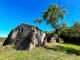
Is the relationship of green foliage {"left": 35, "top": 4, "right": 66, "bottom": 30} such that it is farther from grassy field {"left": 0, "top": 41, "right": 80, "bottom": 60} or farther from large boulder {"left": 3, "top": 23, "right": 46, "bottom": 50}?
grassy field {"left": 0, "top": 41, "right": 80, "bottom": 60}

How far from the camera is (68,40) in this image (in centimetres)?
5106

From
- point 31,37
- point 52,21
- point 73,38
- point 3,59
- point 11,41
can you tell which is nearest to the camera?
point 3,59

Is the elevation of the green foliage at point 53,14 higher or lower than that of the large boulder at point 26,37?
higher

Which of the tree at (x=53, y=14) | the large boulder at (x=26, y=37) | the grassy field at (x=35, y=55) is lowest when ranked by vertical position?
the grassy field at (x=35, y=55)

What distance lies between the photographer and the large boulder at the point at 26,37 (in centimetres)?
2959

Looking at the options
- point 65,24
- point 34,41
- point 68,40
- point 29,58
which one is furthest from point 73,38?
point 29,58

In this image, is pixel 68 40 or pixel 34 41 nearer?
pixel 34 41

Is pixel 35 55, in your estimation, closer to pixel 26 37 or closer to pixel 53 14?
pixel 26 37

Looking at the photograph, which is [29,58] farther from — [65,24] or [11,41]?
[65,24]

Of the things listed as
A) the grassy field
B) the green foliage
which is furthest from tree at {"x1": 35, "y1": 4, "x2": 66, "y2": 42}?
the grassy field

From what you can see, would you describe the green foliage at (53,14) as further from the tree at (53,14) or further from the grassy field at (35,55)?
the grassy field at (35,55)

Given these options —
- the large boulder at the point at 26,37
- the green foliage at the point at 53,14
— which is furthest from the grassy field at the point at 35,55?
the green foliage at the point at 53,14

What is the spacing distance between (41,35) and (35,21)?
303 inches

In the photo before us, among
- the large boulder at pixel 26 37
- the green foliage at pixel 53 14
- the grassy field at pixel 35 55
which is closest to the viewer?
the grassy field at pixel 35 55
